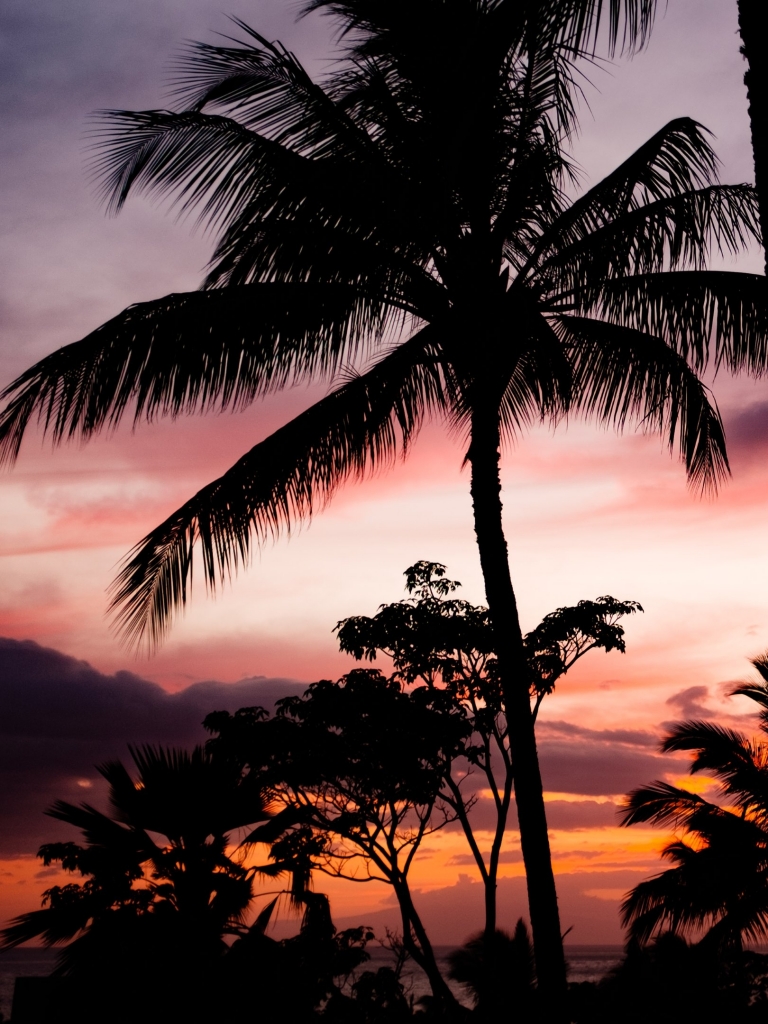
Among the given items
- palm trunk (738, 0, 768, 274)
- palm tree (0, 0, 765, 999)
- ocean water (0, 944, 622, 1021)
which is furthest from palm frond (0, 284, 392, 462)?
ocean water (0, 944, 622, 1021)

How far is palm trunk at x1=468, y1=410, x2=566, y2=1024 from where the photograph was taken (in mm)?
8609

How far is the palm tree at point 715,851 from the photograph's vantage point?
16.3 meters

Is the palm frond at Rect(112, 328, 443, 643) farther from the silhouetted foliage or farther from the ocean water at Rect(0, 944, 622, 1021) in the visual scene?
the ocean water at Rect(0, 944, 622, 1021)

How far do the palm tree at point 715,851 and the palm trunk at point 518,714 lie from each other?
8842 millimetres

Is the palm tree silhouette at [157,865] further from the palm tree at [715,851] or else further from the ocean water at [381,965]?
the ocean water at [381,965]

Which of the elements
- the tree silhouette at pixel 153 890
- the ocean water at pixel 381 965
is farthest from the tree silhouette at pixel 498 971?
the ocean water at pixel 381 965

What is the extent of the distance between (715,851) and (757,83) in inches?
600

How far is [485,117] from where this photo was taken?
9266 mm

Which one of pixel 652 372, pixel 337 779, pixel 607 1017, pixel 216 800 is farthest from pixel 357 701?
pixel 652 372

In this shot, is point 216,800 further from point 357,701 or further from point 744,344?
point 744,344

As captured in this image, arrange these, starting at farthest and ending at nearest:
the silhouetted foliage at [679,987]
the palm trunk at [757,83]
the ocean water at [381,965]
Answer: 1. the ocean water at [381,965]
2. the silhouetted foliage at [679,987]
3. the palm trunk at [757,83]

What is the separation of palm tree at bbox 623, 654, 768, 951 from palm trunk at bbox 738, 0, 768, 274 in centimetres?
1461

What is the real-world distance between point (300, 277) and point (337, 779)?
825cm

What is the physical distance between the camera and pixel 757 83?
4.46 m
